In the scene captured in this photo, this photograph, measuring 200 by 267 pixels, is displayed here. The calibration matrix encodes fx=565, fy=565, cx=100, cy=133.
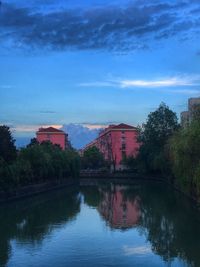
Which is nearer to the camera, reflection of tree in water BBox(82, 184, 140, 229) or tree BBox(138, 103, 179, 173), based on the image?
reflection of tree in water BBox(82, 184, 140, 229)

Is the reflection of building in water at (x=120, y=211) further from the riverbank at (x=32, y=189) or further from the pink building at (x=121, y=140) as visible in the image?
the pink building at (x=121, y=140)

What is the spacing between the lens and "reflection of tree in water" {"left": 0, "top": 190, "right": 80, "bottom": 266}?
85.6 ft

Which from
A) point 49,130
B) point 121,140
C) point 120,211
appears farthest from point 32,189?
point 49,130

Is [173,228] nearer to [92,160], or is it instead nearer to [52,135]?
[92,160]

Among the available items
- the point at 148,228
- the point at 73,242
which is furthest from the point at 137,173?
the point at 73,242

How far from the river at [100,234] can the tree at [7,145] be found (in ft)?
14.1

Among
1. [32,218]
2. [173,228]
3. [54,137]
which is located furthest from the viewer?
[54,137]

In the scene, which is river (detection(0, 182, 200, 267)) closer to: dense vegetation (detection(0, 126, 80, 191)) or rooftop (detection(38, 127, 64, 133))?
dense vegetation (detection(0, 126, 80, 191))

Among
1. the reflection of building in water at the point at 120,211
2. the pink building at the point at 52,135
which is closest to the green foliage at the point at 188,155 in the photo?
the reflection of building in water at the point at 120,211

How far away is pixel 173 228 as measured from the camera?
96.9 ft

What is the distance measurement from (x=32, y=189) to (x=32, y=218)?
19828mm

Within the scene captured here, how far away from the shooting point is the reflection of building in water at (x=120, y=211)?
106 ft

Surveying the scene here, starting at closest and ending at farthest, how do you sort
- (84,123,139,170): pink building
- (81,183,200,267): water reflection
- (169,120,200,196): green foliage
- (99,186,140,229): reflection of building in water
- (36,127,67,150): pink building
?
(81,183,200,267): water reflection, (99,186,140,229): reflection of building in water, (169,120,200,196): green foliage, (84,123,139,170): pink building, (36,127,67,150): pink building

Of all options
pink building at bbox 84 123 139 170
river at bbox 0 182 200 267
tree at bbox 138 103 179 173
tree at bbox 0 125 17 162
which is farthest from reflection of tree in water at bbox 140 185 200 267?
pink building at bbox 84 123 139 170
